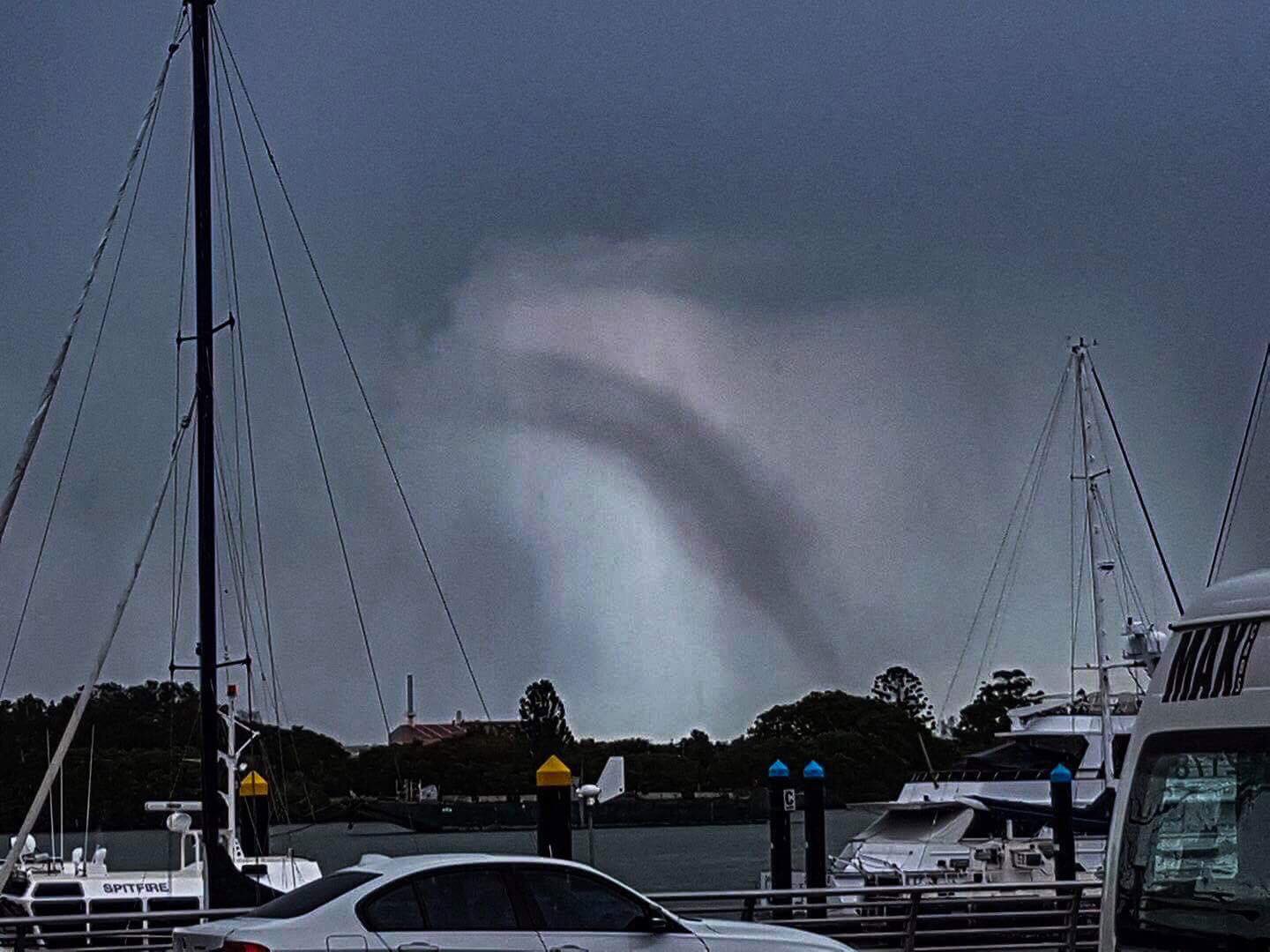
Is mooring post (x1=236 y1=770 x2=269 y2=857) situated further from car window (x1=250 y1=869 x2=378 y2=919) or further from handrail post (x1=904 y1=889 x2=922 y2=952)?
car window (x1=250 y1=869 x2=378 y2=919)

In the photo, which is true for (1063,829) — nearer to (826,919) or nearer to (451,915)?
(826,919)

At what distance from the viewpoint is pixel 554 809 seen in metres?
19.8

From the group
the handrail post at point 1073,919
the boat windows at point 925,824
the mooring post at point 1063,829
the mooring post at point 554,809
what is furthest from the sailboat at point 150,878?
the boat windows at point 925,824

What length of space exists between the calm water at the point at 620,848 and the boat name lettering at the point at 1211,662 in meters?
54.5

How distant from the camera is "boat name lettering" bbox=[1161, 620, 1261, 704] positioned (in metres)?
6.89

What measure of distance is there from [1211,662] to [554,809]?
44.0ft

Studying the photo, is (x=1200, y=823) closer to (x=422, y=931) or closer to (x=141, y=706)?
(x=422, y=931)

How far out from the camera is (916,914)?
63.6 feet

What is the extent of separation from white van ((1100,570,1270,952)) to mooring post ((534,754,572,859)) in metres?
12.7

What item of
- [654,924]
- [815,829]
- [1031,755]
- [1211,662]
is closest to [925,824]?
[1031,755]

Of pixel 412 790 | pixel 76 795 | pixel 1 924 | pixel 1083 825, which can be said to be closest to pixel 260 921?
pixel 1 924

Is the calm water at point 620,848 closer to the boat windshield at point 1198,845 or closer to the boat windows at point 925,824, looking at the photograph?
the boat windows at point 925,824

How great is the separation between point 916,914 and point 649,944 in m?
7.47

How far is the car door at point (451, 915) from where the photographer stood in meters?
11.9
